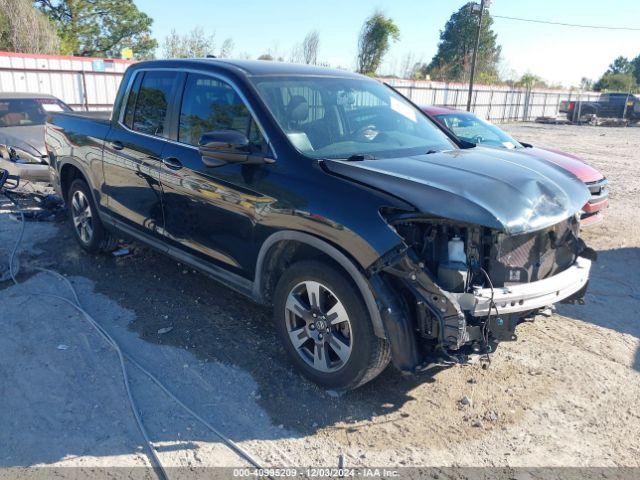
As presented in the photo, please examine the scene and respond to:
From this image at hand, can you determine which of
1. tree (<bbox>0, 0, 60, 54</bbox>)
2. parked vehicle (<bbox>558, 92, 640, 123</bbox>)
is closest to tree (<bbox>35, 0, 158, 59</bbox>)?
tree (<bbox>0, 0, 60, 54</bbox>)

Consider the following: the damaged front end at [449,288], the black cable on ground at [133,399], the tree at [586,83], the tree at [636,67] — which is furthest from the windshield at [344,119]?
the tree at [636,67]

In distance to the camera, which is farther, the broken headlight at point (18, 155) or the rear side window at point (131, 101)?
the broken headlight at point (18, 155)

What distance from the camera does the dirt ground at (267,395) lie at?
117 inches

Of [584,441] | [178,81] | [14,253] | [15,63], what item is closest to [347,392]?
[584,441]

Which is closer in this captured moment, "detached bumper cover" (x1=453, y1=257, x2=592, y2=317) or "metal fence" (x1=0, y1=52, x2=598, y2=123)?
"detached bumper cover" (x1=453, y1=257, x2=592, y2=317)

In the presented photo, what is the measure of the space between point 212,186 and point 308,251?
933 millimetres

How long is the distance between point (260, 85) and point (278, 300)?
1558mm

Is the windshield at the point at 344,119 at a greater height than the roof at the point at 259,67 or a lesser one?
lesser

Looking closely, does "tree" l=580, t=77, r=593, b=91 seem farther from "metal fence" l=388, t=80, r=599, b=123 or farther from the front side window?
the front side window

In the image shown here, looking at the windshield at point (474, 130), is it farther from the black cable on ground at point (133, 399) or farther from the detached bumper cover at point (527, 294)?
the black cable on ground at point (133, 399)

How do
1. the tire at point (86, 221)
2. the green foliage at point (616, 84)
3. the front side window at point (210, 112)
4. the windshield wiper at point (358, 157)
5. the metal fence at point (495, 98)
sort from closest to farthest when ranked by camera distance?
the windshield wiper at point (358, 157) < the front side window at point (210, 112) < the tire at point (86, 221) < the metal fence at point (495, 98) < the green foliage at point (616, 84)

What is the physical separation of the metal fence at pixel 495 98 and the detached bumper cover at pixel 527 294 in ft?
70.6

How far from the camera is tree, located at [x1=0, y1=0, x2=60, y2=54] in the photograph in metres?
23.4

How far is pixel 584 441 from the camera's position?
3.11 metres
